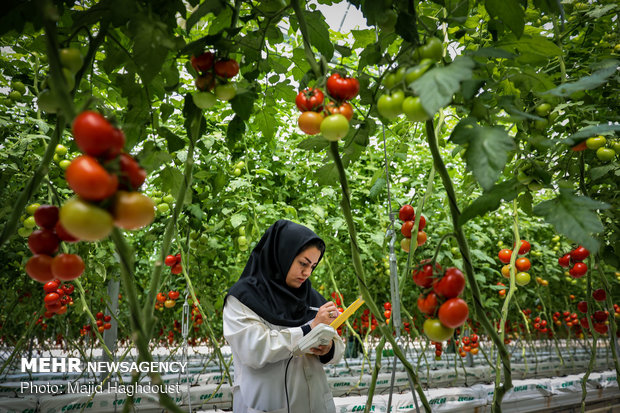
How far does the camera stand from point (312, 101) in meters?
0.62

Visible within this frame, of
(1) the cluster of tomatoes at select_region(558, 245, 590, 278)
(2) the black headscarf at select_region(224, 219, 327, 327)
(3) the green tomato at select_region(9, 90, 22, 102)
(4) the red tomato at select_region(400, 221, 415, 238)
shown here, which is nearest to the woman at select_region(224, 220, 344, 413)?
(2) the black headscarf at select_region(224, 219, 327, 327)

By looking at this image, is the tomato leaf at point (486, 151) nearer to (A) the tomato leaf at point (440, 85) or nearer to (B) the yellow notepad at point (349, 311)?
(A) the tomato leaf at point (440, 85)

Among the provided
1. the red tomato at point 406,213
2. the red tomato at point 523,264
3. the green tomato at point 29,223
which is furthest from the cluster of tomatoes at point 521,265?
the green tomato at point 29,223

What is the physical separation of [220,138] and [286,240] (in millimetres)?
966

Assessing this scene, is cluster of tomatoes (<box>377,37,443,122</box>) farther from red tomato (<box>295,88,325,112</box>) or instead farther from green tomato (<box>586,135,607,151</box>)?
green tomato (<box>586,135,607,151</box>)

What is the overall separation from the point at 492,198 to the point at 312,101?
1.15 feet

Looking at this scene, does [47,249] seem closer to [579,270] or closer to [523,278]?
[523,278]

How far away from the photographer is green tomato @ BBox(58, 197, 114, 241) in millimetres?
381

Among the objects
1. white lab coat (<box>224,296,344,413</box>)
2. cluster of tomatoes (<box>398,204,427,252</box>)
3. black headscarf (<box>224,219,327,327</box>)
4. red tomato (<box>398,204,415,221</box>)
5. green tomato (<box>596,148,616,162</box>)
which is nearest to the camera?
cluster of tomatoes (<box>398,204,427,252</box>)

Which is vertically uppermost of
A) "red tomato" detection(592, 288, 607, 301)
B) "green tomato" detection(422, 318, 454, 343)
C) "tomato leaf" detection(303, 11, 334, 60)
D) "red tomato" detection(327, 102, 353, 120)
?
A: "tomato leaf" detection(303, 11, 334, 60)

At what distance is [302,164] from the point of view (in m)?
2.92

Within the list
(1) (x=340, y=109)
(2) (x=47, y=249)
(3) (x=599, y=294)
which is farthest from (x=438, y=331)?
(3) (x=599, y=294)

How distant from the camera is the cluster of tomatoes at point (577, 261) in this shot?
1.23m

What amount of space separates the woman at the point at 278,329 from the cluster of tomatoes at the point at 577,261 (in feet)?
2.76
